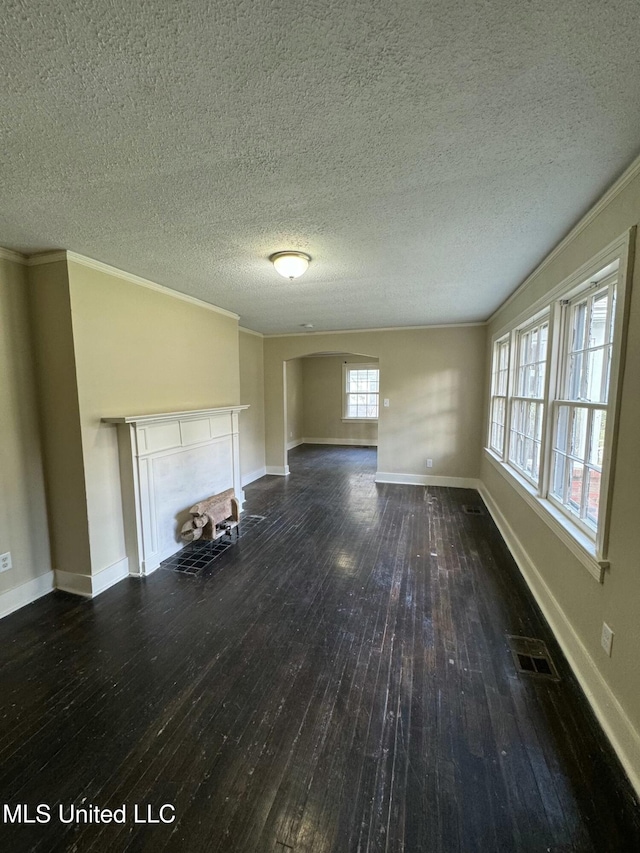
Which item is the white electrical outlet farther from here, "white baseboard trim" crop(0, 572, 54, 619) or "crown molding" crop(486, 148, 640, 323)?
"white baseboard trim" crop(0, 572, 54, 619)

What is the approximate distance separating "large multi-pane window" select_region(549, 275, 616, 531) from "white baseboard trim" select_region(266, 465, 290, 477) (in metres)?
4.57

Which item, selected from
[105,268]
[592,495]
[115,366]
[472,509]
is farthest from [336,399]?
[592,495]

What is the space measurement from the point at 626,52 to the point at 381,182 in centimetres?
90

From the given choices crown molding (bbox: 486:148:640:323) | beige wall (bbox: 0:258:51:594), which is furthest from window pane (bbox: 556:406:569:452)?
beige wall (bbox: 0:258:51:594)

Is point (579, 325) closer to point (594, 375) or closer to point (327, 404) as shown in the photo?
point (594, 375)

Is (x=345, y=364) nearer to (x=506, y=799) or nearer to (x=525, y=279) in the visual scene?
(x=525, y=279)

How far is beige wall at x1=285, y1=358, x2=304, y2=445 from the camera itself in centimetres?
881

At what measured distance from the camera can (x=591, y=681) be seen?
175 cm

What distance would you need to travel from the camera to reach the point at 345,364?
933 cm

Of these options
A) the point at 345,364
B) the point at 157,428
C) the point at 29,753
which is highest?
the point at 345,364

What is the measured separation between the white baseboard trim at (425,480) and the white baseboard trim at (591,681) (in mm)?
2623

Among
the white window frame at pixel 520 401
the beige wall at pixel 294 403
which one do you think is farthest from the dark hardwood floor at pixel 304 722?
the beige wall at pixel 294 403

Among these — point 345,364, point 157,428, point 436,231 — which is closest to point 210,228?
point 436,231

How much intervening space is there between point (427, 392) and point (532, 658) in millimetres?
4042
